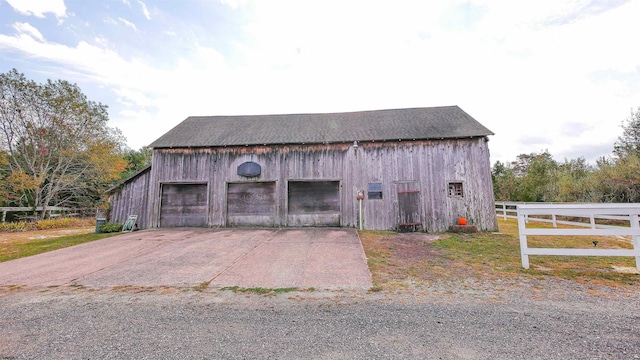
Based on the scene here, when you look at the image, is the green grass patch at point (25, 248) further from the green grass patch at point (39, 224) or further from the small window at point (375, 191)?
the small window at point (375, 191)

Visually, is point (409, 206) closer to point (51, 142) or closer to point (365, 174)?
point (365, 174)

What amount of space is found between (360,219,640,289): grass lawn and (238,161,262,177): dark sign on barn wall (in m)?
5.94

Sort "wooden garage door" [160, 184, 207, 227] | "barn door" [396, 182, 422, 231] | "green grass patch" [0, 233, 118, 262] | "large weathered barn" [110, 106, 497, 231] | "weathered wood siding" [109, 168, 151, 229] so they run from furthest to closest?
"weathered wood siding" [109, 168, 151, 229]
"wooden garage door" [160, 184, 207, 227]
"large weathered barn" [110, 106, 497, 231]
"barn door" [396, 182, 422, 231]
"green grass patch" [0, 233, 118, 262]

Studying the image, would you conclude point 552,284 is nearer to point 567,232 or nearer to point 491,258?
point 567,232

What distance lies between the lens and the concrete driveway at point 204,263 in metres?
4.81

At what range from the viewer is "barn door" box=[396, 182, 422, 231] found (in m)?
10.7

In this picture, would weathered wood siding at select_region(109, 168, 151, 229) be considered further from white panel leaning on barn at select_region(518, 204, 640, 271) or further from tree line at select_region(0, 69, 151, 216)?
white panel leaning on barn at select_region(518, 204, 640, 271)

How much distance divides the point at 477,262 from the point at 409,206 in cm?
507

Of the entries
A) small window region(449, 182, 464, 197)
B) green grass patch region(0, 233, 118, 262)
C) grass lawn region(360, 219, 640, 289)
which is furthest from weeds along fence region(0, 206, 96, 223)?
small window region(449, 182, 464, 197)

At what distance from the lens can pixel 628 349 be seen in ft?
7.96

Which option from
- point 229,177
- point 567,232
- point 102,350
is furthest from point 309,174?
point 102,350

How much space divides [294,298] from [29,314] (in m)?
3.67

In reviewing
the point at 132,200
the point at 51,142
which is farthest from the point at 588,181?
the point at 51,142

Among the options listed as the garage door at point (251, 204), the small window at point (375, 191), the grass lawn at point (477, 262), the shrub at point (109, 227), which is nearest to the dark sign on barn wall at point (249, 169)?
the garage door at point (251, 204)
